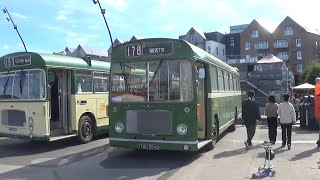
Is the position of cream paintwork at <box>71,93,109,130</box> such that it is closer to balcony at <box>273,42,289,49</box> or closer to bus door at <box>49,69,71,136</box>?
bus door at <box>49,69,71,136</box>

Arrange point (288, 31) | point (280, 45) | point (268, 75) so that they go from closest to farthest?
point (268, 75) < point (280, 45) < point (288, 31)

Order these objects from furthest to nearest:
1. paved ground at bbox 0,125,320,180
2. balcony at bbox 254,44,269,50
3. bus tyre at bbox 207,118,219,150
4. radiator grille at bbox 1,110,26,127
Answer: balcony at bbox 254,44,269,50 → radiator grille at bbox 1,110,26,127 → bus tyre at bbox 207,118,219,150 → paved ground at bbox 0,125,320,180

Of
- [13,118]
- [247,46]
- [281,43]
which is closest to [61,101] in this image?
[13,118]

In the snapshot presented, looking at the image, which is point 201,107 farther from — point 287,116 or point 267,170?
point 267,170

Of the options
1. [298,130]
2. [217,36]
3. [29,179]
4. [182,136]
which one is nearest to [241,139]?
[298,130]

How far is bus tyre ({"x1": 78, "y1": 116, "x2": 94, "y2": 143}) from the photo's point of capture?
15.2 metres

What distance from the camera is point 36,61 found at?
1361 centimetres

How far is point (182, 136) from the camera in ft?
37.2

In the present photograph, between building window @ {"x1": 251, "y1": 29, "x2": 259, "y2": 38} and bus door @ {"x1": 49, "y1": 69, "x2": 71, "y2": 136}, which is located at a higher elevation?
building window @ {"x1": 251, "y1": 29, "x2": 259, "y2": 38}

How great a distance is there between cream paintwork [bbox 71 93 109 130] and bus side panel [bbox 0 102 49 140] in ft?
4.66

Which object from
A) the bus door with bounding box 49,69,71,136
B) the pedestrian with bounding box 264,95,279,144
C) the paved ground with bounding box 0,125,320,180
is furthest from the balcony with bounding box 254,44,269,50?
the bus door with bounding box 49,69,71,136

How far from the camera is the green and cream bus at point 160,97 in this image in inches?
448

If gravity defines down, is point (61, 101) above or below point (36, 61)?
below

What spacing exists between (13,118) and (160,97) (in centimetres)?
519
